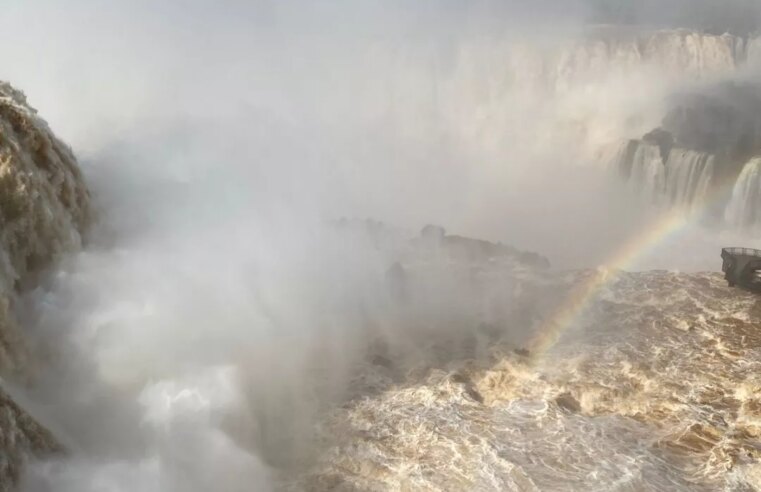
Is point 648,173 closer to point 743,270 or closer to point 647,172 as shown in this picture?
point 647,172

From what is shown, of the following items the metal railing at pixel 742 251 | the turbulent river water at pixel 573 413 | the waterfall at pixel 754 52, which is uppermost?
the waterfall at pixel 754 52

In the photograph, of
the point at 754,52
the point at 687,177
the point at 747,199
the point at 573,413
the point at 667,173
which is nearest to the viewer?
the point at 573,413

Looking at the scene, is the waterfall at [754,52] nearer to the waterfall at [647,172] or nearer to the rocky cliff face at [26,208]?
the waterfall at [647,172]

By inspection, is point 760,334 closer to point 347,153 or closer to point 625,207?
point 625,207

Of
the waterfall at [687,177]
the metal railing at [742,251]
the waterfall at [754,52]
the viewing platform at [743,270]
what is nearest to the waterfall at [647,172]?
the waterfall at [687,177]

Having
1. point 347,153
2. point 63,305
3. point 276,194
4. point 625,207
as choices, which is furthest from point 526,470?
point 347,153

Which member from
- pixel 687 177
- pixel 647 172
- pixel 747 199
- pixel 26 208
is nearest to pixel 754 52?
pixel 647 172
